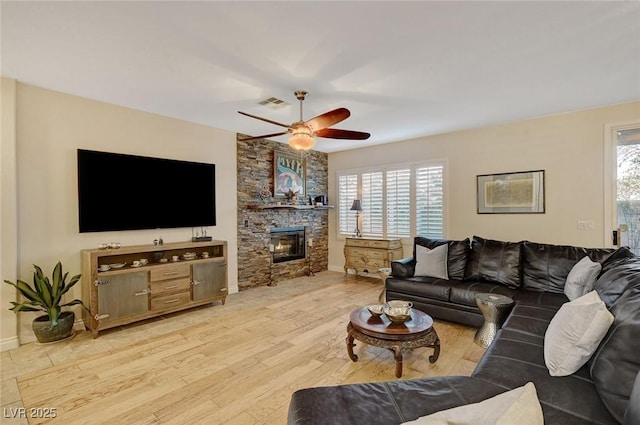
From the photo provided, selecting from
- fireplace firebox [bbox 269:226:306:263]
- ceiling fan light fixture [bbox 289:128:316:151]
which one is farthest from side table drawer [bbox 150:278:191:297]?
ceiling fan light fixture [bbox 289:128:316:151]

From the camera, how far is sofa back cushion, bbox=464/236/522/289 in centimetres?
344

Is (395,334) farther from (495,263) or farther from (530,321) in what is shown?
(495,263)

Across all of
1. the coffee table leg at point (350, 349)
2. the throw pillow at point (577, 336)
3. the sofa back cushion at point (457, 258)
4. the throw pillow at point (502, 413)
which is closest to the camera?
the throw pillow at point (502, 413)

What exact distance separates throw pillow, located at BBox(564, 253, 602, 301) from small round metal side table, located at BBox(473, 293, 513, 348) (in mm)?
525

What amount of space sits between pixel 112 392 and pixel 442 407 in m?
2.37

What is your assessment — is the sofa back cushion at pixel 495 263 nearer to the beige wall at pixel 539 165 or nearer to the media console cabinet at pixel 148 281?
the beige wall at pixel 539 165

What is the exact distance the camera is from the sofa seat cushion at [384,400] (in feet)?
4.21

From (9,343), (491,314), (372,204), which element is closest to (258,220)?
(372,204)


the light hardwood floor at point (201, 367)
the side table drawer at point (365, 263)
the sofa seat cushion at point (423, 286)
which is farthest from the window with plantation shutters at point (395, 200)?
the light hardwood floor at point (201, 367)

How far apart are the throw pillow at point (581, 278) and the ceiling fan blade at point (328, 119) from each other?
2642 millimetres

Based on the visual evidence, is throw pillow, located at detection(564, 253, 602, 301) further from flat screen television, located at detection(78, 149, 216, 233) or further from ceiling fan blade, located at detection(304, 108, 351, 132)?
flat screen television, located at detection(78, 149, 216, 233)

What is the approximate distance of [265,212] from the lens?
217 inches

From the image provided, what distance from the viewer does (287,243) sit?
6.04 m

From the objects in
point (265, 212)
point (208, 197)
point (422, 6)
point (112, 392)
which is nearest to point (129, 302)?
point (112, 392)
